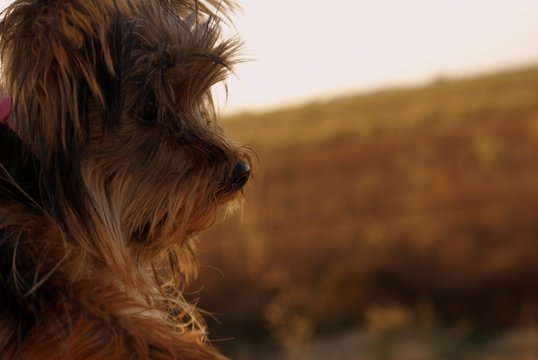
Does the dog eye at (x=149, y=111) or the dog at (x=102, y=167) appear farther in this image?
the dog eye at (x=149, y=111)

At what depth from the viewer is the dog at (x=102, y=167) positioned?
112 inches

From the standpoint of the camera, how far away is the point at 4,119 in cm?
291

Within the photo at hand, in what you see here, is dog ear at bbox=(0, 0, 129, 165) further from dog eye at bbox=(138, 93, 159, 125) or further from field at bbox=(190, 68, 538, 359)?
field at bbox=(190, 68, 538, 359)

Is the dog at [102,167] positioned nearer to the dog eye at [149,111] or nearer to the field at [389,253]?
the dog eye at [149,111]

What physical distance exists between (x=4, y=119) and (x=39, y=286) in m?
0.48

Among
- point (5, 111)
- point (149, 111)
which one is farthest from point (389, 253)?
point (5, 111)

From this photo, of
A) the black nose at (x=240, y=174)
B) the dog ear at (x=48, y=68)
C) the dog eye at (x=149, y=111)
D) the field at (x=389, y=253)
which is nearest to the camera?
the dog ear at (x=48, y=68)

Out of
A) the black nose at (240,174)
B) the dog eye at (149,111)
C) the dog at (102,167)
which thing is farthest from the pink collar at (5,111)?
the black nose at (240,174)

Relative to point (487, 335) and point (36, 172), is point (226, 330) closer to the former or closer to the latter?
point (487, 335)

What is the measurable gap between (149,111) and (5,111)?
0.42 metres

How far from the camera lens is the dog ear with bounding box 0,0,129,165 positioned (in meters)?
2.85

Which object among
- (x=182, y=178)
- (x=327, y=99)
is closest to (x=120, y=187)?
(x=182, y=178)

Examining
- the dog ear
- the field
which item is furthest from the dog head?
the field

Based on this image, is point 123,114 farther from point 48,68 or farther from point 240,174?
point 240,174
